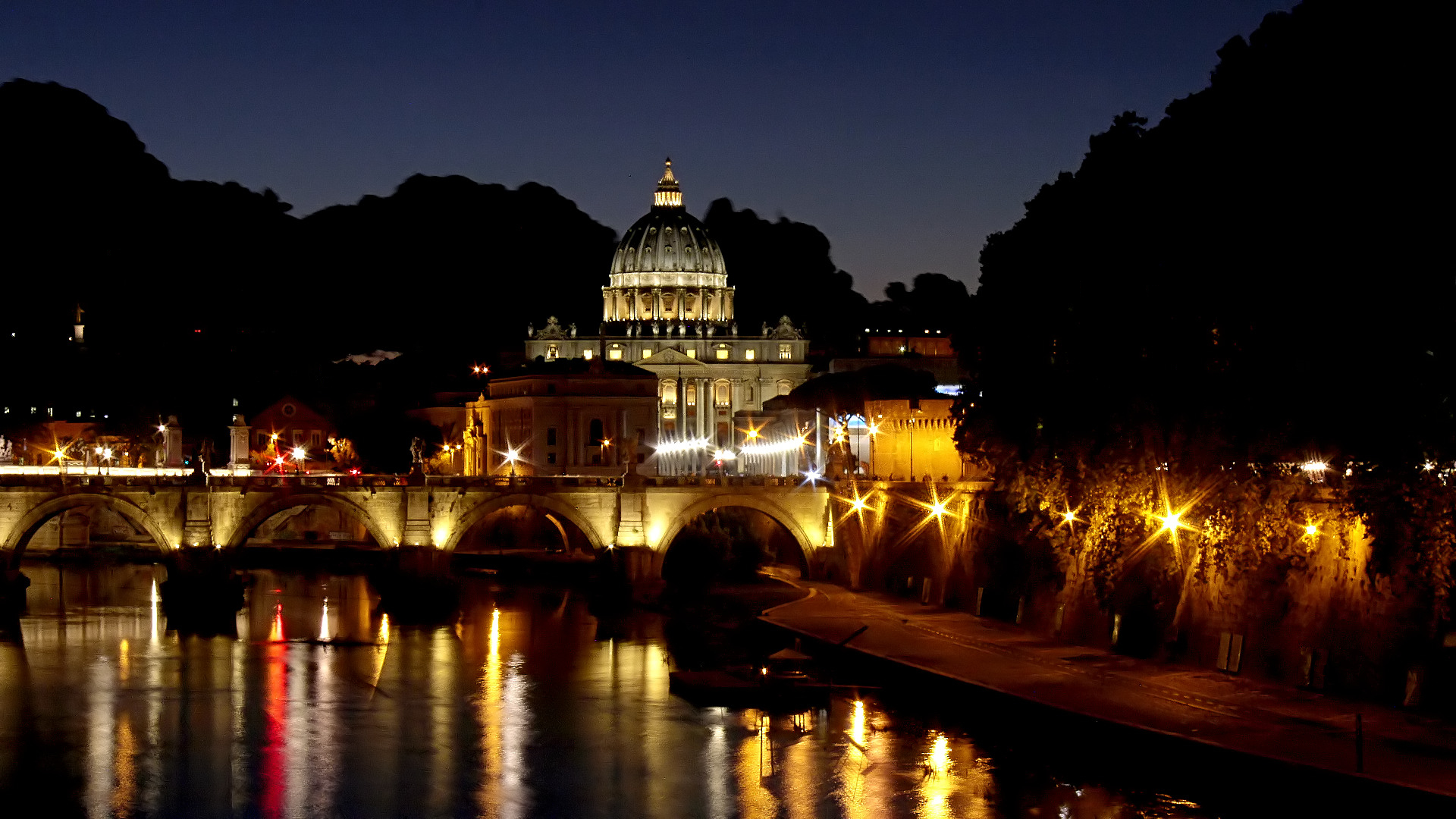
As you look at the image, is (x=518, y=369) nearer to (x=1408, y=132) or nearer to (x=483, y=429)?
(x=483, y=429)

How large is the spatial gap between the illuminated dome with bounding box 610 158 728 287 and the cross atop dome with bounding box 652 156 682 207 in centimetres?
232

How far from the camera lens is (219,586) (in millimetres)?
50406

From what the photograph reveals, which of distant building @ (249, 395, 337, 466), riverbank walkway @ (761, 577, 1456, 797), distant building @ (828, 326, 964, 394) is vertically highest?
distant building @ (828, 326, 964, 394)

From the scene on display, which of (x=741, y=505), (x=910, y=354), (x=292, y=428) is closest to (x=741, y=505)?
(x=741, y=505)

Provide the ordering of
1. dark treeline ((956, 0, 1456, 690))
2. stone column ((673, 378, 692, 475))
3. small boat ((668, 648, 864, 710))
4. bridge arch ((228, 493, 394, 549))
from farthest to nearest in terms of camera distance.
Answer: stone column ((673, 378, 692, 475)) → bridge arch ((228, 493, 394, 549)) → small boat ((668, 648, 864, 710)) → dark treeline ((956, 0, 1456, 690))

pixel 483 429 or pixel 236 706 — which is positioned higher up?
pixel 483 429

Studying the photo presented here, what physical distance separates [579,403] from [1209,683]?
226 ft

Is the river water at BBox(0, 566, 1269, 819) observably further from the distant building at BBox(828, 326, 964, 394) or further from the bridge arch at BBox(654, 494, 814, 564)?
the distant building at BBox(828, 326, 964, 394)

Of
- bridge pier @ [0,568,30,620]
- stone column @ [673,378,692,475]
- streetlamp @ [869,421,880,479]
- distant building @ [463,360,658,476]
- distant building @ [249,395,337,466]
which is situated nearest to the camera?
bridge pier @ [0,568,30,620]

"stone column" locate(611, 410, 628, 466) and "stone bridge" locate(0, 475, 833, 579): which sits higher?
"stone column" locate(611, 410, 628, 466)

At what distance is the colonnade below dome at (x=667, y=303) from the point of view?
142 meters

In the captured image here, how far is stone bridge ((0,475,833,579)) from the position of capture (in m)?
51.3

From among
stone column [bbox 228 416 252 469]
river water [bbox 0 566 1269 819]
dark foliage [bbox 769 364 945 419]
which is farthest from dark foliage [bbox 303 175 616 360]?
river water [bbox 0 566 1269 819]

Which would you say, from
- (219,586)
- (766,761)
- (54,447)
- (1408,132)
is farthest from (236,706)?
→ (54,447)
